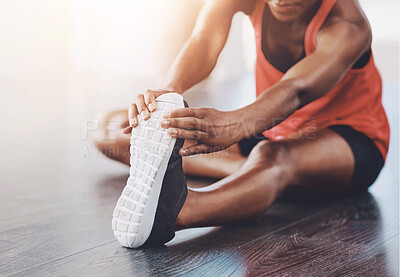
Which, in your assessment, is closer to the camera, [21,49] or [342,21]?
[342,21]

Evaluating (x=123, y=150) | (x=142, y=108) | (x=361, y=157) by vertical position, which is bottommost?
(x=123, y=150)

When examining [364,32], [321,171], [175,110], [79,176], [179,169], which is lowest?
[79,176]

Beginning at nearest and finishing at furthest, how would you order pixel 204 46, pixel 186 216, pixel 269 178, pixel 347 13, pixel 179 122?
pixel 179 122 → pixel 186 216 → pixel 269 178 → pixel 347 13 → pixel 204 46

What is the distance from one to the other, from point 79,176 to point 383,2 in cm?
315

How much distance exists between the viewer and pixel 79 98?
3.35 m

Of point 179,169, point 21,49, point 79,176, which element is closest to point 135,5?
point 21,49

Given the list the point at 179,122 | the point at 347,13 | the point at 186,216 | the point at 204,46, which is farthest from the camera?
the point at 204,46

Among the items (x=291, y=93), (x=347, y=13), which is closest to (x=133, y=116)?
(x=291, y=93)

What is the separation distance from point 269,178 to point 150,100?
0.36 meters

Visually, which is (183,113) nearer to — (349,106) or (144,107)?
(144,107)

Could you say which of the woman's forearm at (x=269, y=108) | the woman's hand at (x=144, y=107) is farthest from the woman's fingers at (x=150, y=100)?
the woman's forearm at (x=269, y=108)

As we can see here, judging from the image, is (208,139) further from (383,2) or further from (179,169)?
(383,2)

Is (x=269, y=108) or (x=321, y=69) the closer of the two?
(x=269, y=108)

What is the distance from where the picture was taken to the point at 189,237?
1036mm
